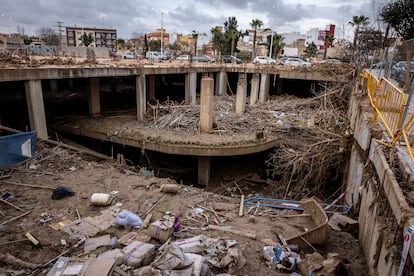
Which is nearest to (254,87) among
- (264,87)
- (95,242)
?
(264,87)

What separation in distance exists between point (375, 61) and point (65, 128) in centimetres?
1509

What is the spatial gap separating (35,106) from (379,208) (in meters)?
11.0

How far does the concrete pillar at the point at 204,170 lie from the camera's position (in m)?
11.6

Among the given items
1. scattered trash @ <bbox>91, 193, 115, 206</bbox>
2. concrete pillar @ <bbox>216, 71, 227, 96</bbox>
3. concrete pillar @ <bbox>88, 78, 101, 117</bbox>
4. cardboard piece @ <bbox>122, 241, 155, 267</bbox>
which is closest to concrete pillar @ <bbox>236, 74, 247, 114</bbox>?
concrete pillar @ <bbox>216, 71, 227, 96</bbox>

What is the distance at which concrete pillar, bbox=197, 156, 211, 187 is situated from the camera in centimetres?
1158

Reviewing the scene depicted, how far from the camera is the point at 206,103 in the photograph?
1201cm

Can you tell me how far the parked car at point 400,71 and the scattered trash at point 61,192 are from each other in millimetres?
10138

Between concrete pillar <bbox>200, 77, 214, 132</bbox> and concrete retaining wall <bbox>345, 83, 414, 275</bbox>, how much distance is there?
6752mm

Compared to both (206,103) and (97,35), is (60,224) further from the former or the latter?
(97,35)

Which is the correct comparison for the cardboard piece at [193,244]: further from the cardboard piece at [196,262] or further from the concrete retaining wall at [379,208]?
the concrete retaining wall at [379,208]

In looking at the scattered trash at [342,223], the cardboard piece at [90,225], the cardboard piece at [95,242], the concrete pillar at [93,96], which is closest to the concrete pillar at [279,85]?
the concrete pillar at [93,96]

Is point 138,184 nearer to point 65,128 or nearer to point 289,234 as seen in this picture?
point 289,234

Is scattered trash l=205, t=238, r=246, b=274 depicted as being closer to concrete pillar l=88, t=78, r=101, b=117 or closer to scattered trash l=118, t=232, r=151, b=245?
scattered trash l=118, t=232, r=151, b=245

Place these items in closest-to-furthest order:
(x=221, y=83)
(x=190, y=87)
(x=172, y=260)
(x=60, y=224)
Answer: (x=172, y=260) < (x=60, y=224) < (x=190, y=87) < (x=221, y=83)
